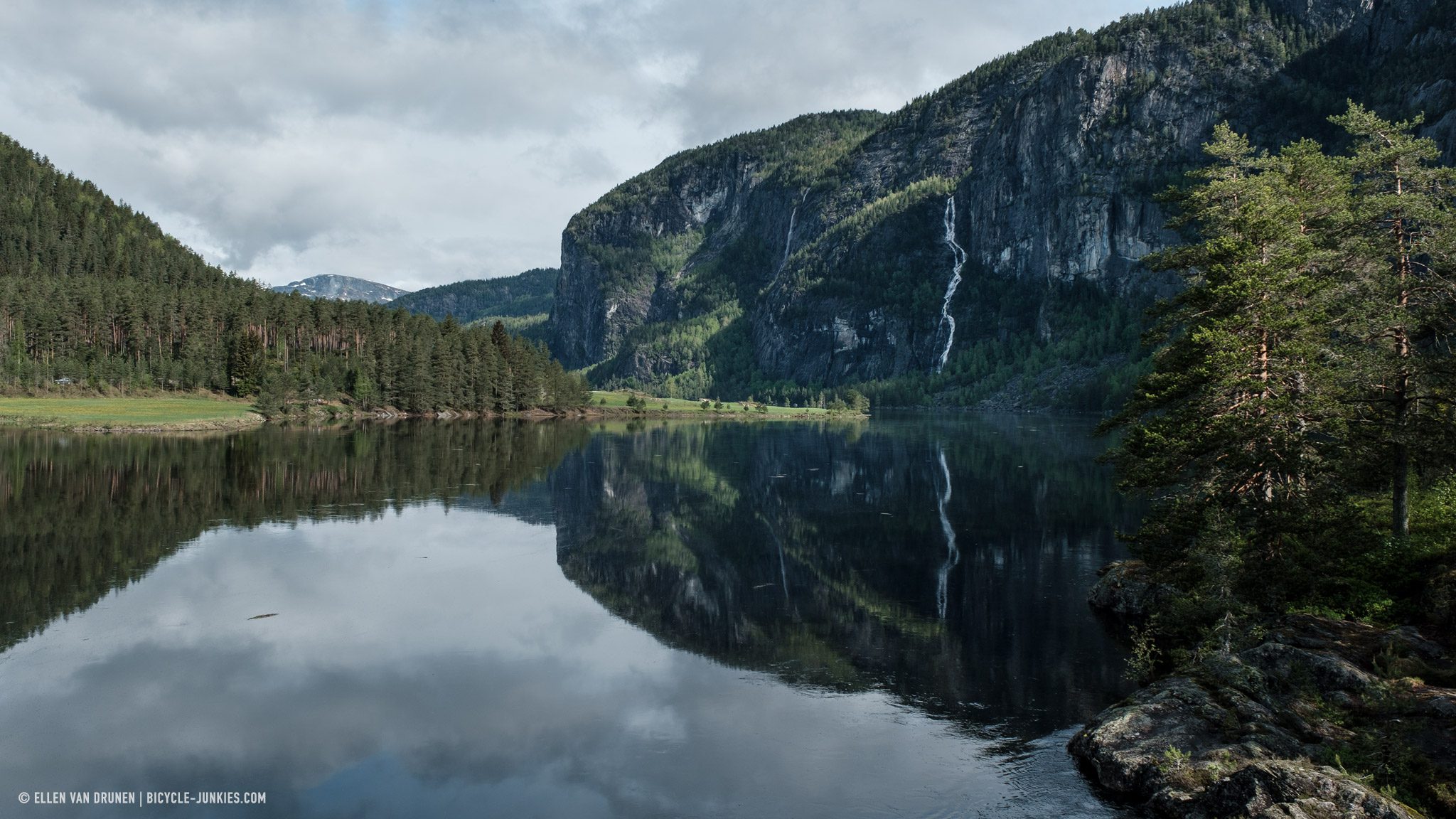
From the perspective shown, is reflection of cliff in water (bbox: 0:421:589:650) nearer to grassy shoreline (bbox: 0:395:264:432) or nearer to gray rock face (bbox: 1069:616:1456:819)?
grassy shoreline (bbox: 0:395:264:432)

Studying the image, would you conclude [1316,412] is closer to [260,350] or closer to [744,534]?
[744,534]

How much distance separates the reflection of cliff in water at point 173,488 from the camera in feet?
96.3

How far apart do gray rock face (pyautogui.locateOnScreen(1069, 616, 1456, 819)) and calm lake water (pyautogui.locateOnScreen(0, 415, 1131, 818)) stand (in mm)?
1463

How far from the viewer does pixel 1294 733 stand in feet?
48.4

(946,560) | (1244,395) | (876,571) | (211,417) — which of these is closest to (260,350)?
(211,417)

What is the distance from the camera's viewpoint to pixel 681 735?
705 inches

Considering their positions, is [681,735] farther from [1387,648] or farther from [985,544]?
[985,544]

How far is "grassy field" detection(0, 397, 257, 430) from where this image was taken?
296 ft

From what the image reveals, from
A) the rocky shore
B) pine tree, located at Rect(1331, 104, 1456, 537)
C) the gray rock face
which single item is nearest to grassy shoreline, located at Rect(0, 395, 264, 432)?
the gray rock face

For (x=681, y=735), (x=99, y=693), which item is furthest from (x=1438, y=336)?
(x=99, y=693)

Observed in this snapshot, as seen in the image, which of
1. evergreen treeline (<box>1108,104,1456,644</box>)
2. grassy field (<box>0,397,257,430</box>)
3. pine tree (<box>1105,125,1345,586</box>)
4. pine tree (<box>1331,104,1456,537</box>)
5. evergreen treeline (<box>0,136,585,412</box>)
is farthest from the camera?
evergreen treeline (<box>0,136,585,412</box>)

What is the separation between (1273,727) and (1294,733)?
367mm

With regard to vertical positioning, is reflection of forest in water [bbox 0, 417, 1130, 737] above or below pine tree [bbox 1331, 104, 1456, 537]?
below

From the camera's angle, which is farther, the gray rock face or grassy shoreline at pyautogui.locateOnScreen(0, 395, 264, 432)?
grassy shoreline at pyautogui.locateOnScreen(0, 395, 264, 432)
